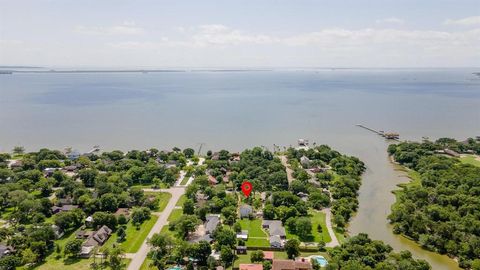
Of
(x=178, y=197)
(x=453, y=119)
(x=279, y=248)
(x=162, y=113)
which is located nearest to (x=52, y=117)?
(x=162, y=113)

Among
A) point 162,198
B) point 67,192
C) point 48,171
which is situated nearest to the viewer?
point 67,192

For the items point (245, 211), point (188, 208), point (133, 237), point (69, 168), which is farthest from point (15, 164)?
point (245, 211)

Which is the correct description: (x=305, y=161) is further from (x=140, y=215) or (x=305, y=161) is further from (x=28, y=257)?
(x=28, y=257)

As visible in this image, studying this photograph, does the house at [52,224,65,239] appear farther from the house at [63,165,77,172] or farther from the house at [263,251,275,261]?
the house at [263,251,275,261]

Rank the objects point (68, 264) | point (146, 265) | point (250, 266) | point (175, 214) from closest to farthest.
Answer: point (250, 266), point (68, 264), point (146, 265), point (175, 214)

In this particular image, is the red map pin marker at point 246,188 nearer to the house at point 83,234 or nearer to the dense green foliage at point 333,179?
the dense green foliage at point 333,179

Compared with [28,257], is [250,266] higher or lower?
lower
